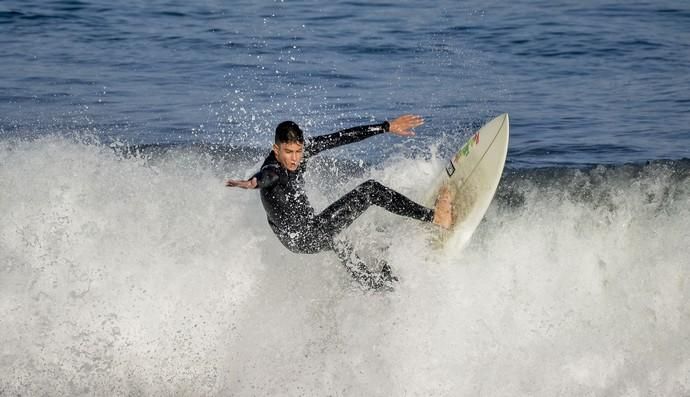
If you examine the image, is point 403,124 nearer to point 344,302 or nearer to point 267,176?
point 267,176

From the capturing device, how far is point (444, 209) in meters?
7.36

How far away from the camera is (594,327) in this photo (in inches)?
287

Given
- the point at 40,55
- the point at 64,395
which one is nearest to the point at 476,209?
the point at 64,395

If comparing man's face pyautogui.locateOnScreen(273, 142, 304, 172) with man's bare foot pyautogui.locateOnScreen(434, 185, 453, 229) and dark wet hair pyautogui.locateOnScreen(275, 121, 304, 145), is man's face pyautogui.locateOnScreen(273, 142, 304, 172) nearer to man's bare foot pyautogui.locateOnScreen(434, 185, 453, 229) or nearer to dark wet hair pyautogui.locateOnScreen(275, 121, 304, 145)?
dark wet hair pyautogui.locateOnScreen(275, 121, 304, 145)

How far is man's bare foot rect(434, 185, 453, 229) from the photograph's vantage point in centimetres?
724

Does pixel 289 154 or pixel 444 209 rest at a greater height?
pixel 289 154

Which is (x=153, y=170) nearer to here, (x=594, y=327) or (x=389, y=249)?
(x=389, y=249)

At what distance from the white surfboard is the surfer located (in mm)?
226

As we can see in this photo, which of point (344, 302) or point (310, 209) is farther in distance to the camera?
point (344, 302)

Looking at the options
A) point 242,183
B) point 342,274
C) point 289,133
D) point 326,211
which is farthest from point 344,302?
point 242,183

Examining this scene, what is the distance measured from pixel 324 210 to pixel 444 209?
100 centimetres

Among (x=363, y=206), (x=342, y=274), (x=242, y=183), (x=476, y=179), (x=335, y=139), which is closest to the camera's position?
(x=242, y=183)

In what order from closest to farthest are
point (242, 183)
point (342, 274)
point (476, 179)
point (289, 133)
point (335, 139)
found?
point (242, 183) → point (289, 133) → point (335, 139) → point (476, 179) → point (342, 274)

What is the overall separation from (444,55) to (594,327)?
33.7 feet
